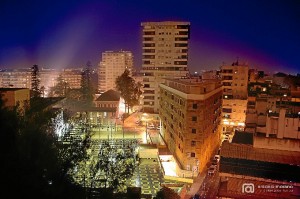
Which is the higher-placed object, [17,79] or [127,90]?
[127,90]

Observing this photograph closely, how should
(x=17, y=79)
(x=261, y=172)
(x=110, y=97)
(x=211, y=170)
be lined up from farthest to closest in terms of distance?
(x=17, y=79), (x=110, y=97), (x=211, y=170), (x=261, y=172)

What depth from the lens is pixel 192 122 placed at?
22.2 meters

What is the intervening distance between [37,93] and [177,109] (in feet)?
64.5

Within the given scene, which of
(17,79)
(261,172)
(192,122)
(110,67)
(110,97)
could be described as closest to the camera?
(261,172)

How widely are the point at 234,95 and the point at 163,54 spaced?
11085mm

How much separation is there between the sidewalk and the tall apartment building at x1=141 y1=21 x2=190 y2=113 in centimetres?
1929

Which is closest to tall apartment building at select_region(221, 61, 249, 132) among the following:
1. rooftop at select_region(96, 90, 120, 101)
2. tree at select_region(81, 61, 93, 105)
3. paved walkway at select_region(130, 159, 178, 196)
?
rooftop at select_region(96, 90, 120, 101)

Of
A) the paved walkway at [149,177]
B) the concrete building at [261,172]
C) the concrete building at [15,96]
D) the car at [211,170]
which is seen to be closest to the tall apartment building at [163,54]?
the car at [211,170]

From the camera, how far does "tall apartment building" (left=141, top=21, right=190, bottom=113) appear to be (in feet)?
136

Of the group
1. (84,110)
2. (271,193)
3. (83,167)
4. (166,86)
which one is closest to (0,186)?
(83,167)

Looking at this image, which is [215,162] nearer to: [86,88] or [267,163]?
[267,163]

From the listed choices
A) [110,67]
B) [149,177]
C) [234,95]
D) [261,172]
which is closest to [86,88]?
[234,95]

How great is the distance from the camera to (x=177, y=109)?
81.1 feet

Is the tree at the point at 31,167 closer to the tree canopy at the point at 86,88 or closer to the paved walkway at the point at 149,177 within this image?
the paved walkway at the point at 149,177
